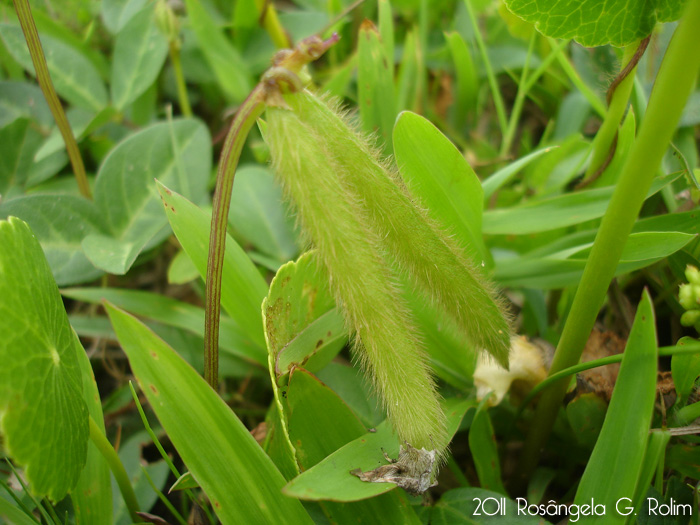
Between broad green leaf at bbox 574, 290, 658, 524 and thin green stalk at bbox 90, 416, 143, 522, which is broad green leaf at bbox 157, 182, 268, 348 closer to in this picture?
thin green stalk at bbox 90, 416, 143, 522

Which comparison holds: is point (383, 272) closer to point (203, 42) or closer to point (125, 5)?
point (203, 42)

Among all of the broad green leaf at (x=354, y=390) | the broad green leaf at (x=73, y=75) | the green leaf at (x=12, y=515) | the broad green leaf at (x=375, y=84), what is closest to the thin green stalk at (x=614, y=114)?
the broad green leaf at (x=375, y=84)

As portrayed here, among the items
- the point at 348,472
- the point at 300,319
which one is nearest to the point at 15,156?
the point at 300,319

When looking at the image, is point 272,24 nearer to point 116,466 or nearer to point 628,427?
point 116,466

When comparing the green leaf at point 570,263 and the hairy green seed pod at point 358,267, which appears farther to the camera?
the green leaf at point 570,263

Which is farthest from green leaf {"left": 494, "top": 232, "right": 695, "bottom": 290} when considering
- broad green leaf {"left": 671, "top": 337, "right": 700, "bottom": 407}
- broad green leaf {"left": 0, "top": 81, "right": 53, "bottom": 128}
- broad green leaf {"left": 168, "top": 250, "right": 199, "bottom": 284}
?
broad green leaf {"left": 0, "top": 81, "right": 53, "bottom": 128}

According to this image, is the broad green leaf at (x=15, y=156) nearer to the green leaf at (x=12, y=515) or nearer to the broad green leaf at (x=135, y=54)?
the broad green leaf at (x=135, y=54)
